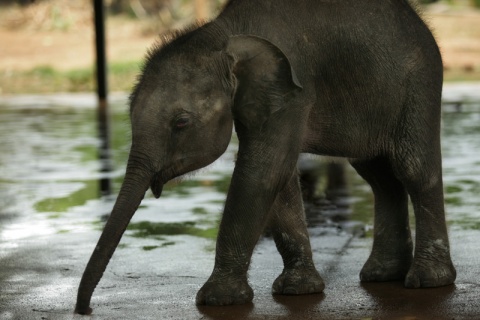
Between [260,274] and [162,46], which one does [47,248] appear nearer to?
[260,274]

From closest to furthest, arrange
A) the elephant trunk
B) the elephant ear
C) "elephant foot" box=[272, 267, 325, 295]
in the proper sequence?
the elephant trunk → the elephant ear → "elephant foot" box=[272, 267, 325, 295]

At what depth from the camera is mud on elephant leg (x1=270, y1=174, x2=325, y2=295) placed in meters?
6.63

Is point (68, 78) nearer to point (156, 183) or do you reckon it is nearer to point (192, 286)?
point (192, 286)

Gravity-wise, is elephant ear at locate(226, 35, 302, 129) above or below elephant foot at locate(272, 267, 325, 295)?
above

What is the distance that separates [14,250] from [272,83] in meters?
3.06

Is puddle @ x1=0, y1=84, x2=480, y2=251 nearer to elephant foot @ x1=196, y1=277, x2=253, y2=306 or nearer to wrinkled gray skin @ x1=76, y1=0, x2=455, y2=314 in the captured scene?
wrinkled gray skin @ x1=76, y1=0, x2=455, y2=314

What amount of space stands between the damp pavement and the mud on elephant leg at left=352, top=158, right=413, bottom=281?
0.23m

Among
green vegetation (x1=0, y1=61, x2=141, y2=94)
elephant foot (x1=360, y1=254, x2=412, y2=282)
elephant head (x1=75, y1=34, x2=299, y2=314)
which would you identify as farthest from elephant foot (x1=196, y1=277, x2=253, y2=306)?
green vegetation (x1=0, y1=61, x2=141, y2=94)

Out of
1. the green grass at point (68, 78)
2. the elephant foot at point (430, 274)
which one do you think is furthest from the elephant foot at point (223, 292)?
the green grass at point (68, 78)

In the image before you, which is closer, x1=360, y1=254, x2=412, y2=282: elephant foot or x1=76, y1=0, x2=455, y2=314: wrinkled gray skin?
x1=76, y1=0, x2=455, y2=314: wrinkled gray skin

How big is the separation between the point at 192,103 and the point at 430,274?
5.85 feet

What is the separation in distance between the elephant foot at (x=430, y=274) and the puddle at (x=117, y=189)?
53.2 inches

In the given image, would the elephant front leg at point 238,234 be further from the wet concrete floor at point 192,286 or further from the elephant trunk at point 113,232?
the elephant trunk at point 113,232

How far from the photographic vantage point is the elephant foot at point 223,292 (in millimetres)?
6238
